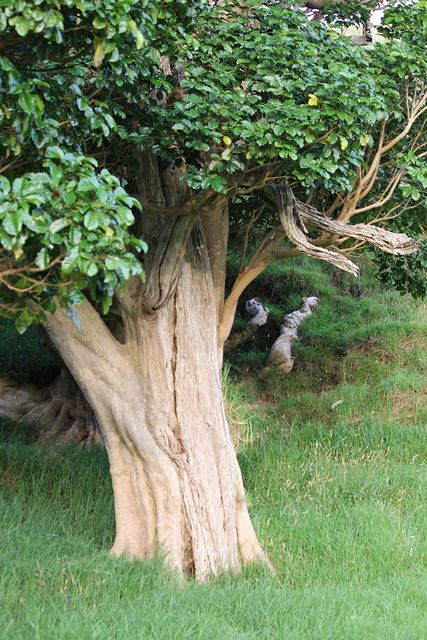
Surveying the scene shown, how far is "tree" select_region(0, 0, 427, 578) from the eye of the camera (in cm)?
489

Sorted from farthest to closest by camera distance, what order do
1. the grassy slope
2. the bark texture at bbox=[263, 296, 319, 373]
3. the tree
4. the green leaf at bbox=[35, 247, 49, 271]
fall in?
the bark texture at bbox=[263, 296, 319, 373], the grassy slope, the tree, the green leaf at bbox=[35, 247, 49, 271]

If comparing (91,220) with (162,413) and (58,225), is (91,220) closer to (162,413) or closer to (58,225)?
(58,225)

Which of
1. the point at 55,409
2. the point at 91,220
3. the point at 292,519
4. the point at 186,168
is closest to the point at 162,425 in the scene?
the point at 292,519

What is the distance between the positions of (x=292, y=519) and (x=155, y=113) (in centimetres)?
379

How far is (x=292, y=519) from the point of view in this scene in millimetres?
8016

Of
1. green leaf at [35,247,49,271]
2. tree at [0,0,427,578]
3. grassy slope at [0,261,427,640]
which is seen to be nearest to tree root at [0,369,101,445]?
grassy slope at [0,261,427,640]

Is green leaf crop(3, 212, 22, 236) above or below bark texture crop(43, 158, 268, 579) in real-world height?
above

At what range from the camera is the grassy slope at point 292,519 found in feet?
18.8

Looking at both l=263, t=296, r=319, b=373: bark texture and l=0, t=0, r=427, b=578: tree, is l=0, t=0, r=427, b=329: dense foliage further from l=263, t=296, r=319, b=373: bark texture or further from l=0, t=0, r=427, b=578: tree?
l=263, t=296, r=319, b=373: bark texture

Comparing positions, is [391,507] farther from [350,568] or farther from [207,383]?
[207,383]

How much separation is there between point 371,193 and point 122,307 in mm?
3010

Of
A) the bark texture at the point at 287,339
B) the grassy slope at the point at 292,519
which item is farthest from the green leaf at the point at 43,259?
the bark texture at the point at 287,339

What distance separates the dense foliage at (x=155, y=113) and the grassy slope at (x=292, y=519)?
2.19 m

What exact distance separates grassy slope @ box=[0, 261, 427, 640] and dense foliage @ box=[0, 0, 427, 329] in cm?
219
